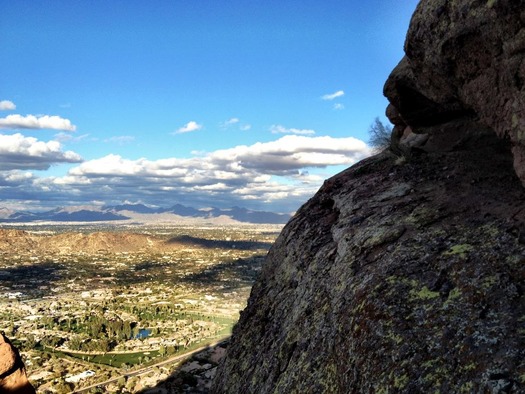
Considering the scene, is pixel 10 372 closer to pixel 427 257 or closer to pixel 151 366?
pixel 427 257

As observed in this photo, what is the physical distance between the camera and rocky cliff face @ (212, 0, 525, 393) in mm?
8625

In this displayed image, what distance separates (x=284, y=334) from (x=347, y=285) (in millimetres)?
4144

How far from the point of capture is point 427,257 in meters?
11.1

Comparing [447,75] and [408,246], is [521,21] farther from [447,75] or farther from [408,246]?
[408,246]

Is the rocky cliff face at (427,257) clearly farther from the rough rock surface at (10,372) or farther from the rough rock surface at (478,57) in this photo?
the rough rock surface at (10,372)

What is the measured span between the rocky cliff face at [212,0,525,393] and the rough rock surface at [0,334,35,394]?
1675 cm

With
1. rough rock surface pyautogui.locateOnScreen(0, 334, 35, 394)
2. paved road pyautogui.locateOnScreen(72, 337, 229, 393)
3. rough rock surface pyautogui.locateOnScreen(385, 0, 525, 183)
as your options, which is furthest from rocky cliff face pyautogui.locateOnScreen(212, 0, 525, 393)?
A: paved road pyautogui.locateOnScreen(72, 337, 229, 393)

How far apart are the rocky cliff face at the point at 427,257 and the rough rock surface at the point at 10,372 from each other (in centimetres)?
1675

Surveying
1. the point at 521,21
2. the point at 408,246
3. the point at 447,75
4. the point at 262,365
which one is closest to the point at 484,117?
the point at 447,75

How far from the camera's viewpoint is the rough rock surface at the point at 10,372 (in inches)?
1024

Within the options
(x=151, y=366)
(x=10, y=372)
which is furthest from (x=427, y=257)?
(x=151, y=366)

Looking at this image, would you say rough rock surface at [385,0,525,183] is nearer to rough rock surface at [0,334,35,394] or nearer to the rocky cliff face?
the rocky cliff face

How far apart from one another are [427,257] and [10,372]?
93.0 ft

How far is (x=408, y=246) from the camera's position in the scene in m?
12.0
